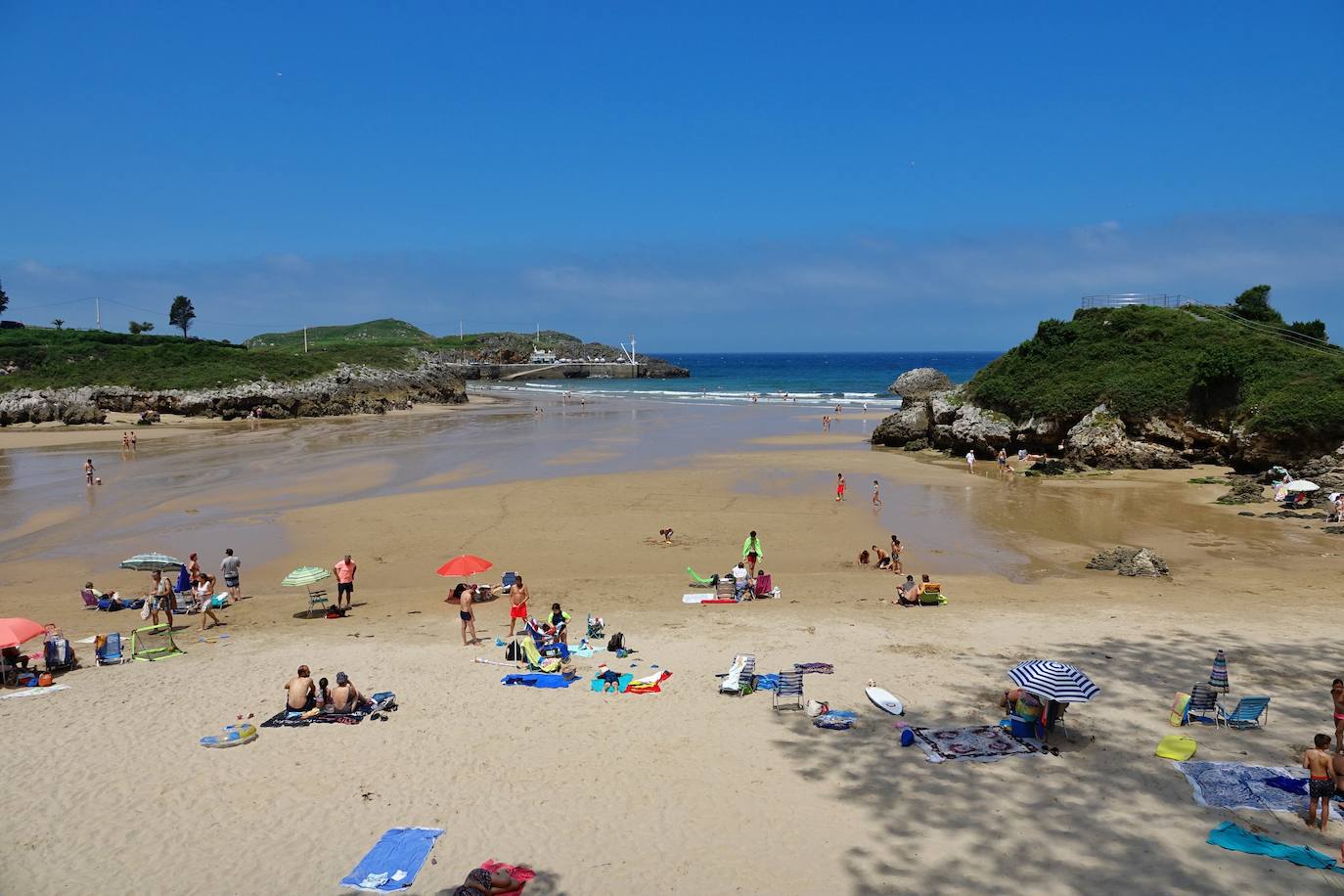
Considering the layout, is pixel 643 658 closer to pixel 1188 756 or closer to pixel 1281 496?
pixel 1188 756

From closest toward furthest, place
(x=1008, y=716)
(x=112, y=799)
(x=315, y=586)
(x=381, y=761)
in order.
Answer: (x=112, y=799) < (x=381, y=761) < (x=1008, y=716) < (x=315, y=586)

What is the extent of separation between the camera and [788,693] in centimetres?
1059

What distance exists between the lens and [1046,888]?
6.90 metres

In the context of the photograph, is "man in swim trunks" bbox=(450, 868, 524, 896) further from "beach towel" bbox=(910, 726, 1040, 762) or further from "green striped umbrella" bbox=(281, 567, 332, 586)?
"green striped umbrella" bbox=(281, 567, 332, 586)

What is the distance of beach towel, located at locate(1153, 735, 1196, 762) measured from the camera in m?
9.06

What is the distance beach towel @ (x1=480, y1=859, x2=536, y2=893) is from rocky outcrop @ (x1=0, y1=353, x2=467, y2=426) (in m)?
58.8

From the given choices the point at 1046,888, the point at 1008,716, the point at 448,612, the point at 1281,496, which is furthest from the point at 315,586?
the point at 1281,496

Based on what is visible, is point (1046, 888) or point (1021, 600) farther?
point (1021, 600)

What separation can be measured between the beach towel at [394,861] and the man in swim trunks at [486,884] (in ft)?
1.88

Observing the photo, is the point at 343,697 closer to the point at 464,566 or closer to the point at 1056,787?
the point at 464,566

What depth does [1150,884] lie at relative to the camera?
22.7 ft

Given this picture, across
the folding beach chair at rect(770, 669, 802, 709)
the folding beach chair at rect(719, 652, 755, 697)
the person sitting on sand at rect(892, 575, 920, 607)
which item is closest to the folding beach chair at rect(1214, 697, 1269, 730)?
the folding beach chair at rect(770, 669, 802, 709)

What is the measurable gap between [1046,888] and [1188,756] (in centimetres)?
344

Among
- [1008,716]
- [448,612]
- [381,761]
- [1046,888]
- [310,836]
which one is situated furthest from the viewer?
[448,612]
